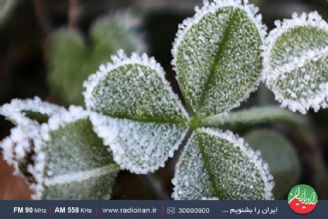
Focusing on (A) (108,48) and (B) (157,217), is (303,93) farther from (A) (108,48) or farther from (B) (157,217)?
(A) (108,48)

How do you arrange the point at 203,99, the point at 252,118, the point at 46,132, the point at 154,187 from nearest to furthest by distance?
the point at 46,132 < the point at 203,99 < the point at 252,118 < the point at 154,187

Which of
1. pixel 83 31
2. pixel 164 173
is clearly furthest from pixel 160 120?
pixel 83 31

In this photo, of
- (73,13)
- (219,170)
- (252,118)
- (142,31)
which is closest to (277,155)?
(252,118)

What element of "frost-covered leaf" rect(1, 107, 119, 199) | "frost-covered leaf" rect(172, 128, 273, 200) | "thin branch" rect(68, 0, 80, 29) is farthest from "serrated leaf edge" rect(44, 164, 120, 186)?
"thin branch" rect(68, 0, 80, 29)

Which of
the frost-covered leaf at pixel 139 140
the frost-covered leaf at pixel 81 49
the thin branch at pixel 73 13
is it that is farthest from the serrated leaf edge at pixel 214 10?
the thin branch at pixel 73 13

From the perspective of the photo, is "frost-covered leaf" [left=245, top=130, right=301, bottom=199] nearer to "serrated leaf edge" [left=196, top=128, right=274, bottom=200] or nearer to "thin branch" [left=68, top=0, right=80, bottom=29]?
"serrated leaf edge" [left=196, top=128, right=274, bottom=200]

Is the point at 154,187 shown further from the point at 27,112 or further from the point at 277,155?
the point at 27,112
